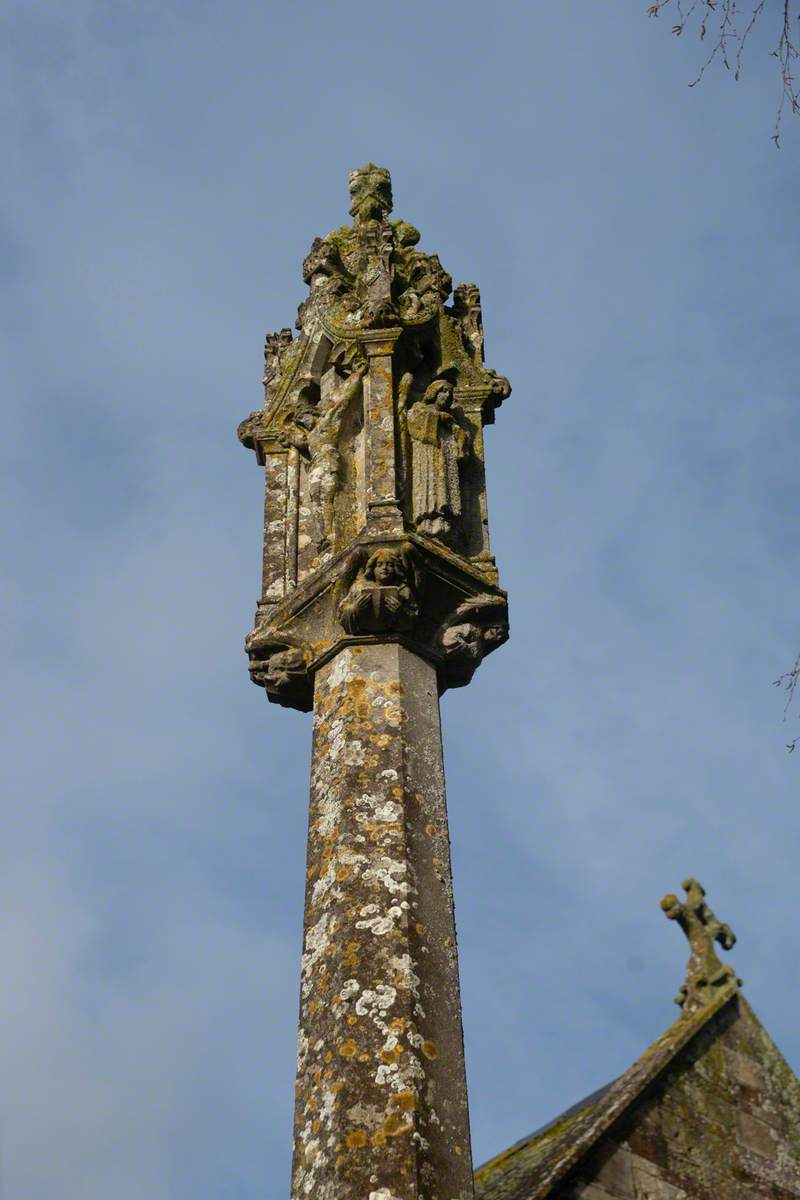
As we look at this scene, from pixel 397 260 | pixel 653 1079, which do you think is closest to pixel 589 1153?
pixel 653 1079

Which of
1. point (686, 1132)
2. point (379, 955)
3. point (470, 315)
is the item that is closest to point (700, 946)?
point (686, 1132)

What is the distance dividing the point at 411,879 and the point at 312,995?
0.53 meters

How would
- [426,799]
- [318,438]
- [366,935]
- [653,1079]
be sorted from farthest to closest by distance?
[653,1079] → [318,438] → [426,799] → [366,935]

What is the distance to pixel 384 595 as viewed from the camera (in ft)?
22.4

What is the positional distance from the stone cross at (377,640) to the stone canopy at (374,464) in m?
0.01

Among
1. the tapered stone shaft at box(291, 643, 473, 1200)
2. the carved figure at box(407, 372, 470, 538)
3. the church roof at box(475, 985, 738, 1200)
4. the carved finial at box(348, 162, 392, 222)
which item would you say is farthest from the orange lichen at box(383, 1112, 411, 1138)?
the carved finial at box(348, 162, 392, 222)

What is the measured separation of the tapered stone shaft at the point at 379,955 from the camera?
521cm

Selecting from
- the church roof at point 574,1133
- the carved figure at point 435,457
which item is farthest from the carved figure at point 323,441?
the church roof at point 574,1133

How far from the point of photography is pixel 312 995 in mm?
5809

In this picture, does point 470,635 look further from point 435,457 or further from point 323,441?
point 323,441

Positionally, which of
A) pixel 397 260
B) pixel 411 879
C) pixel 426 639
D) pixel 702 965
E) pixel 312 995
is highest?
pixel 397 260

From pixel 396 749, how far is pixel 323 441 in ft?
6.75

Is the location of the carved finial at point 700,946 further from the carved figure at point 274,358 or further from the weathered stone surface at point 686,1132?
the carved figure at point 274,358

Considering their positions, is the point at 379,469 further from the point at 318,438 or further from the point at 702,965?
the point at 702,965
